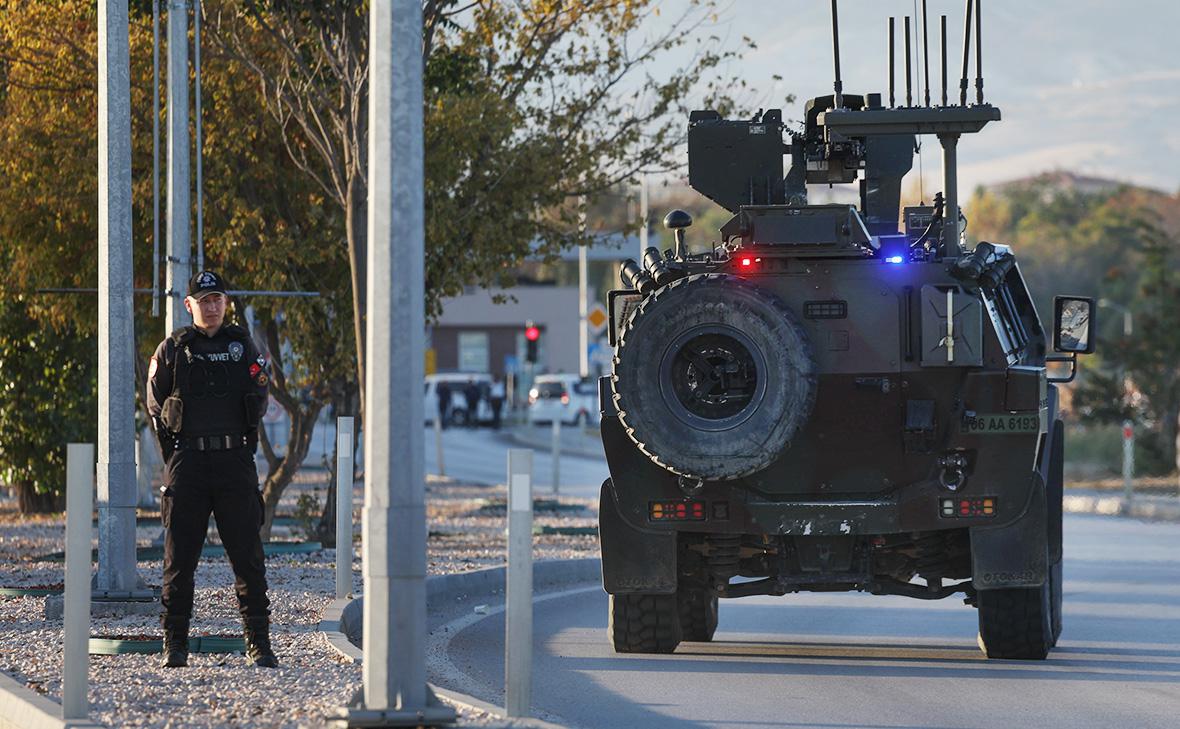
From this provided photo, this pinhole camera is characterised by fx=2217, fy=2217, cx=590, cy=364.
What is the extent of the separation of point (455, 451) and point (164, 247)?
3472 centimetres

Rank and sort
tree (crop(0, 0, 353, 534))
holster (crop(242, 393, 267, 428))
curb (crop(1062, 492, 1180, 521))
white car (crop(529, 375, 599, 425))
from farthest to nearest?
white car (crop(529, 375, 599, 425)) → curb (crop(1062, 492, 1180, 521)) → tree (crop(0, 0, 353, 534)) → holster (crop(242, 393, 267, 428))

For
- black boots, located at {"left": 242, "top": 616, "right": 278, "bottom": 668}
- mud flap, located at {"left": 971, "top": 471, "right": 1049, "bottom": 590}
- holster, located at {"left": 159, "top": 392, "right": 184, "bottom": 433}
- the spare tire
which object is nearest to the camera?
holster, located at {"left": 159, "top": 392, "right": 184, "bottom": 433}

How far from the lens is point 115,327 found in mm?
13938

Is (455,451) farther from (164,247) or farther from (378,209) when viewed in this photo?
(378,209)

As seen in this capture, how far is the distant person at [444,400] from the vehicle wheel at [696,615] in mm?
57637

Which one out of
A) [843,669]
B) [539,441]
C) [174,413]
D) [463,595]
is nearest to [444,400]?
[539,441]

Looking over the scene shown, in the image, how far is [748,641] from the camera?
1399 centimetres

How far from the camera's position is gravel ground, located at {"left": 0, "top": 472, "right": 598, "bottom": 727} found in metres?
9.42

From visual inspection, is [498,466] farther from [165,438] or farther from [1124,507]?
[165,438]

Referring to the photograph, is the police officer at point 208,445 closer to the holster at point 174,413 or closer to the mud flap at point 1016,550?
the holster at point 174,413

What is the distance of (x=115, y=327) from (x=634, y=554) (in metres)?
3.84

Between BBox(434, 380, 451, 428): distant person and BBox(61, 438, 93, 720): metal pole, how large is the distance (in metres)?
62.0

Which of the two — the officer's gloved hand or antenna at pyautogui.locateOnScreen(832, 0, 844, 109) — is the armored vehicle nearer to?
antenna at pyautogui.locateOnScreen(832, 0, 844, 109)

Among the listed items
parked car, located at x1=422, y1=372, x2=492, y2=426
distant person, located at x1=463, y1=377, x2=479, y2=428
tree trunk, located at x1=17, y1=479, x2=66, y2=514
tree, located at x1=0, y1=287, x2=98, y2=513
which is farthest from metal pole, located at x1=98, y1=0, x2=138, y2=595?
parked car, located at x1=422, y1=372, x2=492, y2=426
